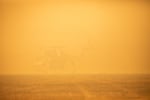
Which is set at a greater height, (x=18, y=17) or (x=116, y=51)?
(x=18, y=17)

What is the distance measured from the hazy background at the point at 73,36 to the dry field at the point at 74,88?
0.24 feet

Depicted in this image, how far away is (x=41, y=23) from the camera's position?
95.0 inches

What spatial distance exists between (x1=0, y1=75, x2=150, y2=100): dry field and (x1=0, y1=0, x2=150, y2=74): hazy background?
0.24ft

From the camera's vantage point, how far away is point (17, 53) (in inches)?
94.0

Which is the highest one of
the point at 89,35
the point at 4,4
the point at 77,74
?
the point at 4,4

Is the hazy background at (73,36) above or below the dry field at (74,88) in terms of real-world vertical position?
above

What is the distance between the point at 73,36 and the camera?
2430 mm

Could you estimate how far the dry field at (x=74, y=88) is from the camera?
2.37 meters

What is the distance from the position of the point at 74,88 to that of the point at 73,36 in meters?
0.51

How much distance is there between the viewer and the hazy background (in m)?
2.39

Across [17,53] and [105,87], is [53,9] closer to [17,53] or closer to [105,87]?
[17,53]

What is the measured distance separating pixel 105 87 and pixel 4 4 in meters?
1.28

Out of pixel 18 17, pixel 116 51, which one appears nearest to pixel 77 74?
pixel 116 51

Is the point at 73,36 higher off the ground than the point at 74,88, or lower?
higher
